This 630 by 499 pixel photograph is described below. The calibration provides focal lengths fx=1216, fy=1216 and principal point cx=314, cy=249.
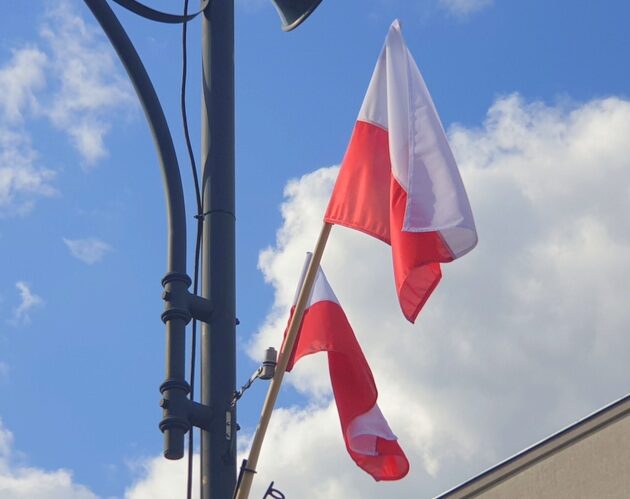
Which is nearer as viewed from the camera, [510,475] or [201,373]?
[201,373]

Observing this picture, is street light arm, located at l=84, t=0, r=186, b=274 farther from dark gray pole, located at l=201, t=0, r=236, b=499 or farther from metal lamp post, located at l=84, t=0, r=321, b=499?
dark gray pole, located at l=201, t=0, r=236, b=499

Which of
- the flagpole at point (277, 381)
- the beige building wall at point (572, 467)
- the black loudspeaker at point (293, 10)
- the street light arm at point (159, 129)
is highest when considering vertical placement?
the beige building wall at point (572, 467)

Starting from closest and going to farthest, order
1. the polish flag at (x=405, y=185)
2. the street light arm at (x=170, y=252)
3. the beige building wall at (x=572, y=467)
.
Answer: the street light arm at (x=170, y=252) < the polish flag at (x=405, y=185) < the beige building wall at (x=572, y=467)

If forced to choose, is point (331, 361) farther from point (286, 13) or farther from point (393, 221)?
point (286, 13)

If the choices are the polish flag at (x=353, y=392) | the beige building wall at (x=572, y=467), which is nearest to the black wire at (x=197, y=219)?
the polish flag at (x=353, y=392)

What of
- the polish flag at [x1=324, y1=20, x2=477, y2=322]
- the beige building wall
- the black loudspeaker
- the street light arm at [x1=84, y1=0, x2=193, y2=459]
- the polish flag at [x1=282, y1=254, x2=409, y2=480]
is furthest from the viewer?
the beige building wall

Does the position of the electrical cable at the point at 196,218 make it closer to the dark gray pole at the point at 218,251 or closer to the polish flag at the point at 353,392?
the dark gray pole at the point at 218,251

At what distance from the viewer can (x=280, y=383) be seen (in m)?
4.83

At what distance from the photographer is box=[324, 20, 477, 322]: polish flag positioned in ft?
17.4

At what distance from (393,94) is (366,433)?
1695mm

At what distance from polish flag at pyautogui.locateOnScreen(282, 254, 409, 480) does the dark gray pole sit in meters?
1.20

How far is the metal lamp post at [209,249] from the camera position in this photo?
4.45m

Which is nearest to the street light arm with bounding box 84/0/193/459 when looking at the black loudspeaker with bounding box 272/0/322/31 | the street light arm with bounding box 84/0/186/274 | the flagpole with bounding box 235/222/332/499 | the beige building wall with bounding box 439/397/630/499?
the street light arm with bounding box 84/0/186/274

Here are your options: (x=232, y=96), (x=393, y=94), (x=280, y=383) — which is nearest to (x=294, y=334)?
(x=280, y=383)
